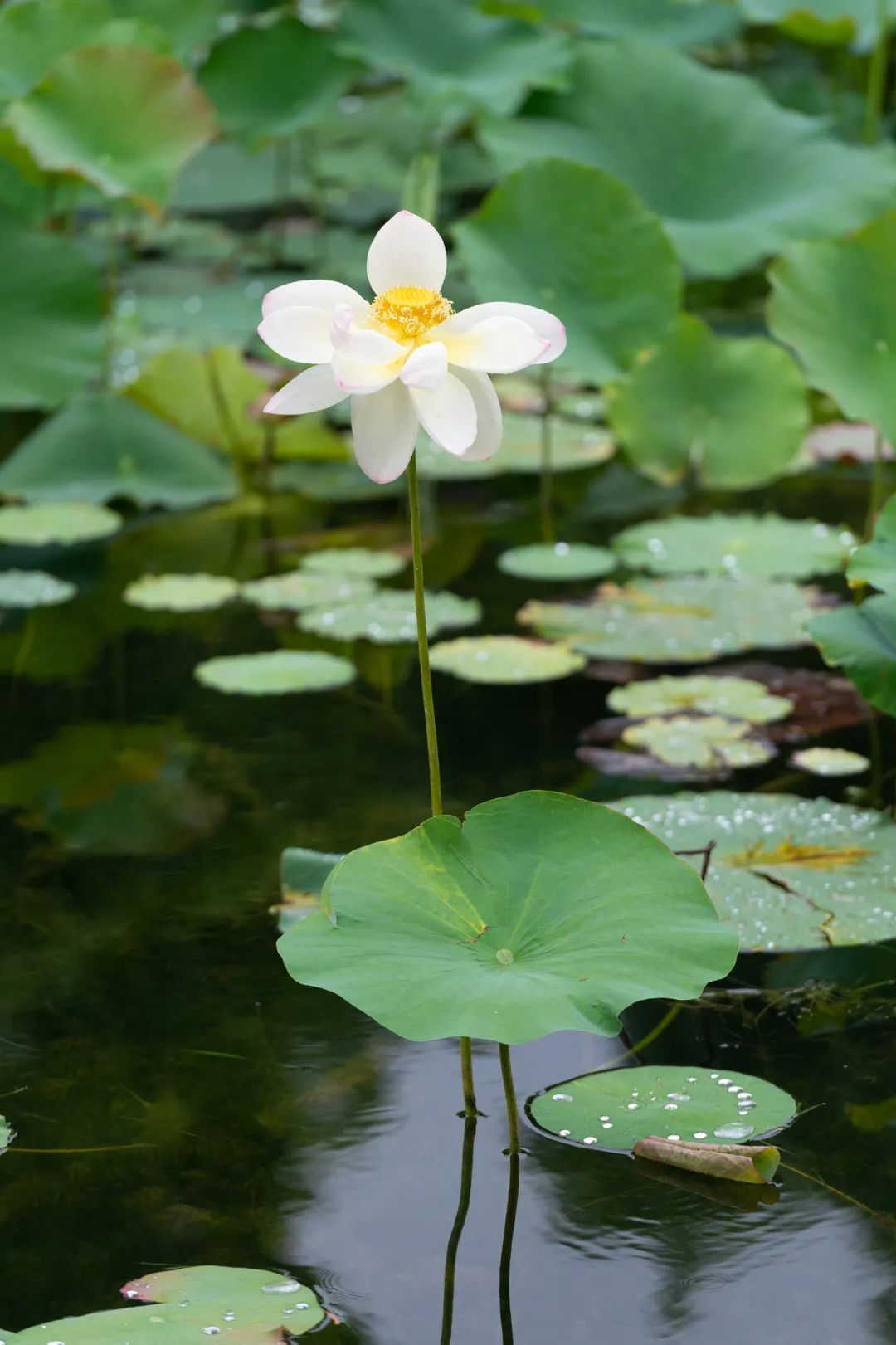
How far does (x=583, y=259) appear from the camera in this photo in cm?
272

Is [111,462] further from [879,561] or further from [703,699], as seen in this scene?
[879,561]

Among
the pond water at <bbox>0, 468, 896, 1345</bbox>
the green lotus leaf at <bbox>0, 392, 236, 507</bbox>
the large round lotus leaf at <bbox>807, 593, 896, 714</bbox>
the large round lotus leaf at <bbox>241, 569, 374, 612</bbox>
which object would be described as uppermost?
the large round lotus leaf at <bbox>807, 593, 896, 714</bbox>

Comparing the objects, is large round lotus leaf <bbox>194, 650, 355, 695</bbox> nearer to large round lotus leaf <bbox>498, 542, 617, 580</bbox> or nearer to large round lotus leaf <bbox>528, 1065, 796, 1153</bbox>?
large round lotus leaf <bbox>498, 542, 617, 580</bbox>

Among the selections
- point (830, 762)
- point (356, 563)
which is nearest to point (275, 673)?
point (356, 563)

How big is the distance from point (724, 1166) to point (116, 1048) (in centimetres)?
55

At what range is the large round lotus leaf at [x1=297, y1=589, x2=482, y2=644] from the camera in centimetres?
247

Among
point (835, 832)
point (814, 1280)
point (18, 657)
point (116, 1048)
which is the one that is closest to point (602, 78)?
point (18, 657)

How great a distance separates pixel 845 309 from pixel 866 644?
31.8 inches

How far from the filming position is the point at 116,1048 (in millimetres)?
1451

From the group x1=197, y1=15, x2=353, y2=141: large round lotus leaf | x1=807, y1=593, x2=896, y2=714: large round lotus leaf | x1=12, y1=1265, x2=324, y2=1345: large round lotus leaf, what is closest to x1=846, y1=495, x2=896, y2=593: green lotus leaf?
x1=807, y1=593, x2=896, y2=714: large round lotus leaf

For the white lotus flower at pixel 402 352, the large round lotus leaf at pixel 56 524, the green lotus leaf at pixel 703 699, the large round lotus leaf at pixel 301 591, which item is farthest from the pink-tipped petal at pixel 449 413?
the large round lotus leaf at pixel 56 524

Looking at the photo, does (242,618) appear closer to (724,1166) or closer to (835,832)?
(835,832)

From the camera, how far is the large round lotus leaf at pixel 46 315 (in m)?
2.92

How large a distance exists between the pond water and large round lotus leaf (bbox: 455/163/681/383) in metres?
0.86
